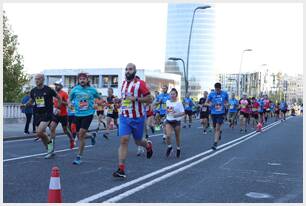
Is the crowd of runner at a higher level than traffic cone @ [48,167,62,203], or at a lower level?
higher

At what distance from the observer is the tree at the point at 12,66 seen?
44156mm

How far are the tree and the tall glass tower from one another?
96.6 m

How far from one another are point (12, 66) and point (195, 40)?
117984 mm

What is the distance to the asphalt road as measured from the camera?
664 centimetres

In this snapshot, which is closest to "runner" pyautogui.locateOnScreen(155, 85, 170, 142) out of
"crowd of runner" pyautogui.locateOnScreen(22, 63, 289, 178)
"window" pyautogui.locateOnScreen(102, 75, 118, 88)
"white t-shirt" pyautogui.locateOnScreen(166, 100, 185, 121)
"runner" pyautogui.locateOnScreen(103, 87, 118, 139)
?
"crowd of runner" pyautogui.locateOnScreen(22, 63, 289, 178)

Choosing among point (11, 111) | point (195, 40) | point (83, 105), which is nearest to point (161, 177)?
point (83, 105)

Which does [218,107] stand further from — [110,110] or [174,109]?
[110,110]

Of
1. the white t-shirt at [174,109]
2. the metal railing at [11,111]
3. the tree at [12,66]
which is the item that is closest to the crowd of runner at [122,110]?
the white t-shirt at [174,109]

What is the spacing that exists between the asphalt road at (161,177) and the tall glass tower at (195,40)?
128814 millimetres

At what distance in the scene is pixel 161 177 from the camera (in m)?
8.20

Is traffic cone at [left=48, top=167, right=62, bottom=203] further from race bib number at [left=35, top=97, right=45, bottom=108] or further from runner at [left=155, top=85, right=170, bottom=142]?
runner at [left=155, top=85, right=170, bottom=142]

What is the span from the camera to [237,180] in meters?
8.21

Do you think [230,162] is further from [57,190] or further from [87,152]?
[57,190]

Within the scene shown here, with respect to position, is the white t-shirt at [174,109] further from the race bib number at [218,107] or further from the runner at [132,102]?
the runner at [132,102]
